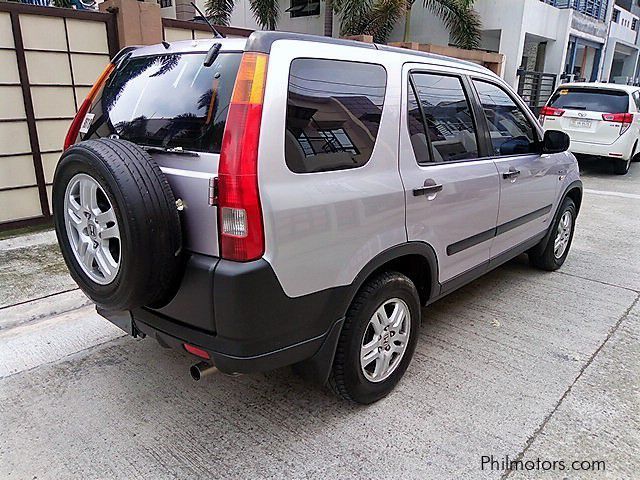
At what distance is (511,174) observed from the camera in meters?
3.63

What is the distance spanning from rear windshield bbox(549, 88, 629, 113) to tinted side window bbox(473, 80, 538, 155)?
6953 millimetres

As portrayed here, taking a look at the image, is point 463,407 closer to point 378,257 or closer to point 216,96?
point 378,257

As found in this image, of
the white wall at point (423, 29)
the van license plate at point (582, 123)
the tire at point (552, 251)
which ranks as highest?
the white wall at point (423, 29)

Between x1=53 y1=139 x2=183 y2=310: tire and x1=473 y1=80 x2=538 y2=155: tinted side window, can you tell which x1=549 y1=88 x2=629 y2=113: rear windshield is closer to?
x1=473 y1=80 x2=538 y2=155: tinted side window

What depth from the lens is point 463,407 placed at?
2.82 meters

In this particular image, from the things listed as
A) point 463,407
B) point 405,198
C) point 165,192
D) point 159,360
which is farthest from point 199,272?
point 463,407

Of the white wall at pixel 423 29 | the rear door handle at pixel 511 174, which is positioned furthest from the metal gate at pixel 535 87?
the rear door handle at pixel 511 174

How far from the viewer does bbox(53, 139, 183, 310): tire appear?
2.02 m

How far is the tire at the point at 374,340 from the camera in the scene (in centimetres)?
255

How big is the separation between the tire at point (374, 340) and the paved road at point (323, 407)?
0.14m

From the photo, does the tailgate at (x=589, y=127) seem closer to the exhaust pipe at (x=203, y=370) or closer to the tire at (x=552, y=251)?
the tire at (x=552, y=251)

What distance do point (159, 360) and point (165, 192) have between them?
61.3 inches

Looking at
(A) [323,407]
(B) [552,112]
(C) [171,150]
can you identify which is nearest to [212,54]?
(C) [171,150]

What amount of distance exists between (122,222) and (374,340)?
1414 mm
